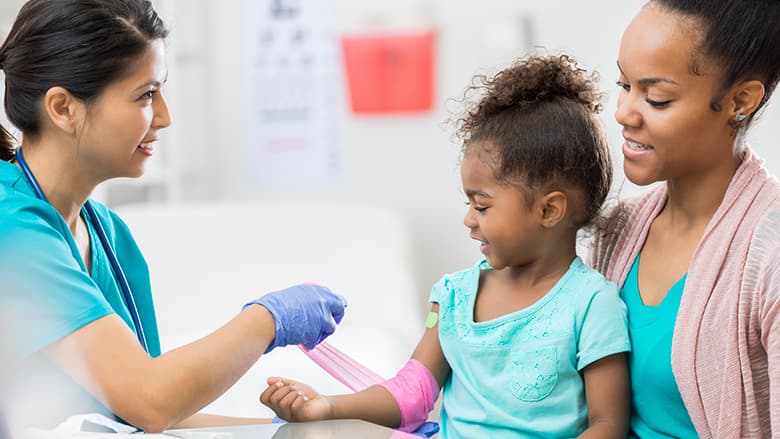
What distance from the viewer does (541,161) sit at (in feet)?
3.86

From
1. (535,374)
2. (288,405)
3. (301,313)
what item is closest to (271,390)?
(288,405)

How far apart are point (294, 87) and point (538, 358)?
82.3 inches

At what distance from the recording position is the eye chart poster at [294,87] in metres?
3.04

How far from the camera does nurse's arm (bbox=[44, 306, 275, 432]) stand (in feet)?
3.42

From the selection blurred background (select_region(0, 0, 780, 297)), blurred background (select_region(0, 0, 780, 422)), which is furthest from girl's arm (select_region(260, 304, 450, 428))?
blurred background (select_region(0, 0, 780, 297))

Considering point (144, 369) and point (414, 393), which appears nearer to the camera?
point (144, 369)

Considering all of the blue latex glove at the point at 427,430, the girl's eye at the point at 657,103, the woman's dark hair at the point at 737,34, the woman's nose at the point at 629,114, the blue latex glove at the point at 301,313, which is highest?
the woman's dark hair at the point at 737,34

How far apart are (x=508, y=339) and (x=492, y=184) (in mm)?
205

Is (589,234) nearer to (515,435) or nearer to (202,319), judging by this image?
(515,435)

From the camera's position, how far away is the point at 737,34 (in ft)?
3.56

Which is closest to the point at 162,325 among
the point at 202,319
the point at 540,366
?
the point at 202,319

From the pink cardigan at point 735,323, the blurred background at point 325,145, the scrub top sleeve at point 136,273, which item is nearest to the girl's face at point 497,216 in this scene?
the pink cardigan at point 735,323

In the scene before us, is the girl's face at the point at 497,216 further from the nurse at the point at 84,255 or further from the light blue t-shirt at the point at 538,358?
the nurse at the point at 84,255

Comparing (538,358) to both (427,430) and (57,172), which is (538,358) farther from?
(57,172)
